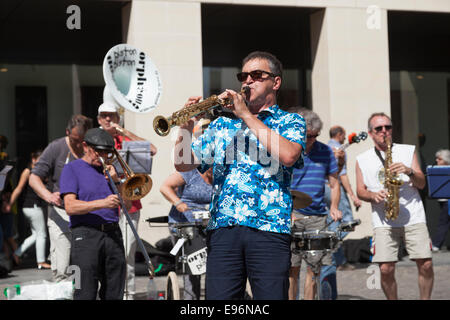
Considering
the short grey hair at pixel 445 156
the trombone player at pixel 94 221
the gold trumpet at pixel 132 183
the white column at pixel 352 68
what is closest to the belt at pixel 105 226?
the trombone player at pixel 94 221

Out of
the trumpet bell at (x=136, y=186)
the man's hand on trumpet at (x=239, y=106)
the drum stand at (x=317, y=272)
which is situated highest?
the man's hand on trumpet at (x=239, y=106)

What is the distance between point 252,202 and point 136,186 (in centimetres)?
190

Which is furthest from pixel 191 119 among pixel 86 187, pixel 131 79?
pixel 131 79

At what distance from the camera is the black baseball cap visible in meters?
5.75

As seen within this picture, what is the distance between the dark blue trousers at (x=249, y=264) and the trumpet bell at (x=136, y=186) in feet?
5.76

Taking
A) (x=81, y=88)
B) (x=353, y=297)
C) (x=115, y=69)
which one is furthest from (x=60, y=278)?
(x=81, y=88)

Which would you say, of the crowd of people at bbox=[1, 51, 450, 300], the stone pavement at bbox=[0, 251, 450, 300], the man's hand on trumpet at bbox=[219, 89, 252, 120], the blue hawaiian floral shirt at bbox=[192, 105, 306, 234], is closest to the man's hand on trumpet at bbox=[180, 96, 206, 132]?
the crowd of people at bbox=[1, 51, 450, 300]

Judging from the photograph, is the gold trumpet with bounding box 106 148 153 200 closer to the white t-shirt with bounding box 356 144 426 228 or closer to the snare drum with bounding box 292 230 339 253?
the snare drum with bounding box 292 230 339 253

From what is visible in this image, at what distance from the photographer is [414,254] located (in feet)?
24.4

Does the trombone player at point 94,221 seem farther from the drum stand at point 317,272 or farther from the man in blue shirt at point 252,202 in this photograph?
the drum stand at point 317,272

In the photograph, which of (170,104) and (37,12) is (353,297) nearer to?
(170,104)

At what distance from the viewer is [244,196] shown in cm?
420

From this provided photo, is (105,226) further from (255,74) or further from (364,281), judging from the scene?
(364,281)

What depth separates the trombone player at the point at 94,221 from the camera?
5762 mm
